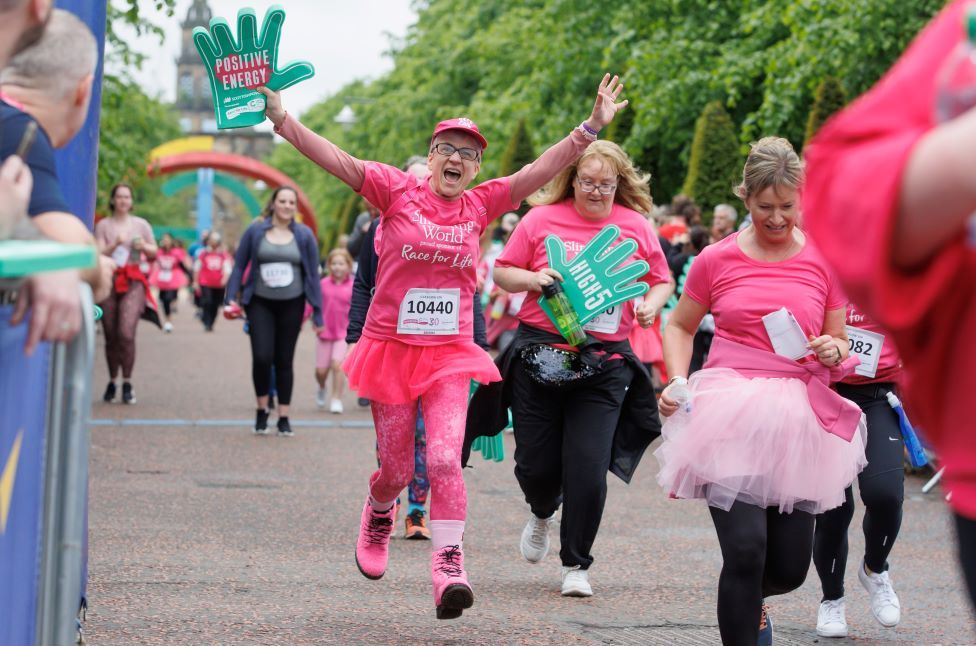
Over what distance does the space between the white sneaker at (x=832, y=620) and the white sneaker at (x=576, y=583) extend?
986 mm

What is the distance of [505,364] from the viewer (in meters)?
6.71

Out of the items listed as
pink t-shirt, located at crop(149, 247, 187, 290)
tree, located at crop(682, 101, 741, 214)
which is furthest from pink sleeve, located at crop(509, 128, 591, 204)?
pink t-shirt, located at crop(149, 247, 187, 290)

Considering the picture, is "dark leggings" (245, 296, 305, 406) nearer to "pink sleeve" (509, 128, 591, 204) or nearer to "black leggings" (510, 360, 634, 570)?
"black leggings" (510, 360, 634, 570)

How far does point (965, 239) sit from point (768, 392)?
9.33ft

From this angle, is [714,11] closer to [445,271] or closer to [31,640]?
[445,271]

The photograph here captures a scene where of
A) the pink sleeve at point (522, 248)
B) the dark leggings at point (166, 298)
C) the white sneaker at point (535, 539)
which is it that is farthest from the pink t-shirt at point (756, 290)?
the dark leggings at point (166, 298)

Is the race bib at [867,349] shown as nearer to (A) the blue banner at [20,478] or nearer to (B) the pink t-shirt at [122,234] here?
(A) the blue banner at [20,478]

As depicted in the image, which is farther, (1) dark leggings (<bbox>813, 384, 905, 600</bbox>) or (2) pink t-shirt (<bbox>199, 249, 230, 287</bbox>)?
(2) pink t-shirt (<bbox>199, 249, 230, 287</bbox>)

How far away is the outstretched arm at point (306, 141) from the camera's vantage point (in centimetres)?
555

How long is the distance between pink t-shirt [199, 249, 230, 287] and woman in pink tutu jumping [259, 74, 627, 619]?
2684cm

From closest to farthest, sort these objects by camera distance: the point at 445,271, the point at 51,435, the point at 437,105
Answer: the point at 51,435, the point at 445,271, the point at 437,105

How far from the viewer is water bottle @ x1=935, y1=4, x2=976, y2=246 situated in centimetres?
198

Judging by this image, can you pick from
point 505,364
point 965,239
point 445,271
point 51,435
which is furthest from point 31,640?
point 505,364

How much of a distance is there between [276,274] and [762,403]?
7.51 metres
